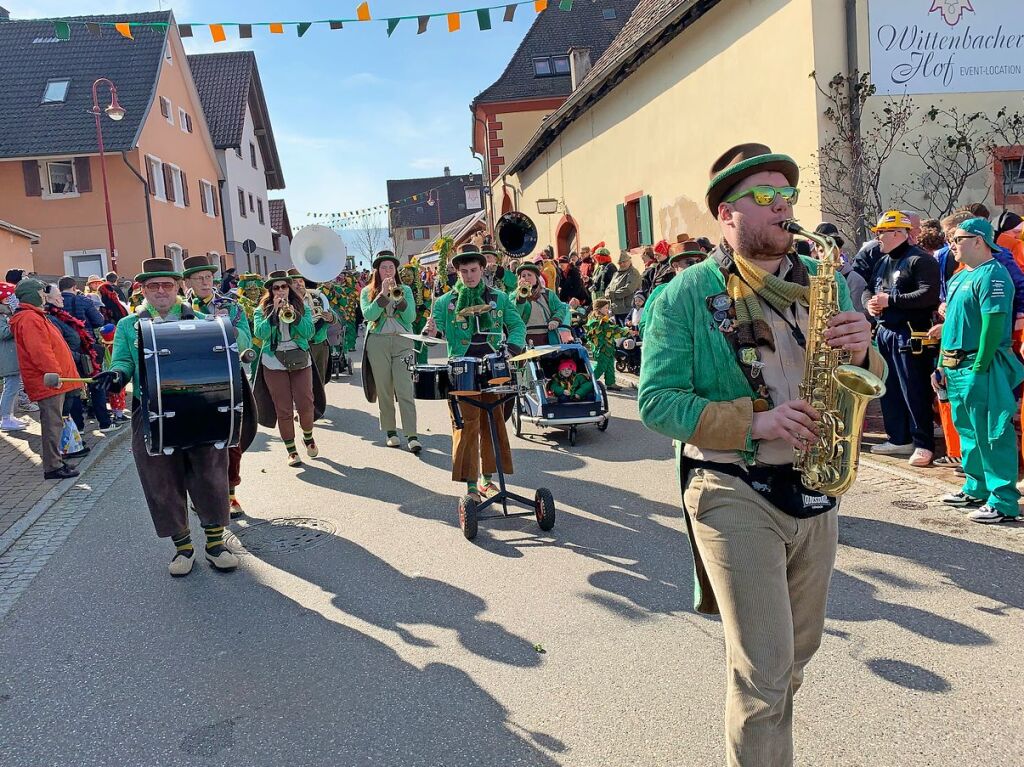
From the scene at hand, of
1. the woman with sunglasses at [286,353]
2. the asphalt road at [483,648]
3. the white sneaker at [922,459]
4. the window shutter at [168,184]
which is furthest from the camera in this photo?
the window shutter at [168,184]

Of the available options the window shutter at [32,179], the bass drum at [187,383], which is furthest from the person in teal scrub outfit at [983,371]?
the window shutter at [32,179]

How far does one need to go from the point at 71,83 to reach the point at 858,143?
26.5 meters

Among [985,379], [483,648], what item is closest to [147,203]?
[483,648]

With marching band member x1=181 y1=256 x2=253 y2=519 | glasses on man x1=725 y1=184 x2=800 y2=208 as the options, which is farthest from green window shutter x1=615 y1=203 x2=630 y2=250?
glasses on man x1=725 y1=184 x2=800 y2=208

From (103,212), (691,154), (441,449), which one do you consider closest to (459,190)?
(103,212)

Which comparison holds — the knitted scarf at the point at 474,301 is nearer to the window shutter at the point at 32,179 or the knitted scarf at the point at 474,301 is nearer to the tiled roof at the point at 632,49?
the tiled roof at the point at 632,49

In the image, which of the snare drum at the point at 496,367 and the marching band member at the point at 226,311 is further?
the marching band member at the point at 226,311

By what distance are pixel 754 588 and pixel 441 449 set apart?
6730 millimetres

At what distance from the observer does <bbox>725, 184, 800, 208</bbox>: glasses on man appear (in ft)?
7.85

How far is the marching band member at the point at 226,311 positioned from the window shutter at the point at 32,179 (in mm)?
20174

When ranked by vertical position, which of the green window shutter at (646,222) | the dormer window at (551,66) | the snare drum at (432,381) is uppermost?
the dormer window at (551,66)

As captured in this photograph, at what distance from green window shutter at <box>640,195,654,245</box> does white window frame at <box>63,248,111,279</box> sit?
18362 millimetres

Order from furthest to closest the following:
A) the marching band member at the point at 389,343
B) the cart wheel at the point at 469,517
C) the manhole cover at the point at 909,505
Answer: the marching band member at the point at 389,343
the manhole cover at the point at 909,505
the cart wheel at the point at 469,517

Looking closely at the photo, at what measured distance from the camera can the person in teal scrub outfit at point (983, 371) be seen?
17.6ft
